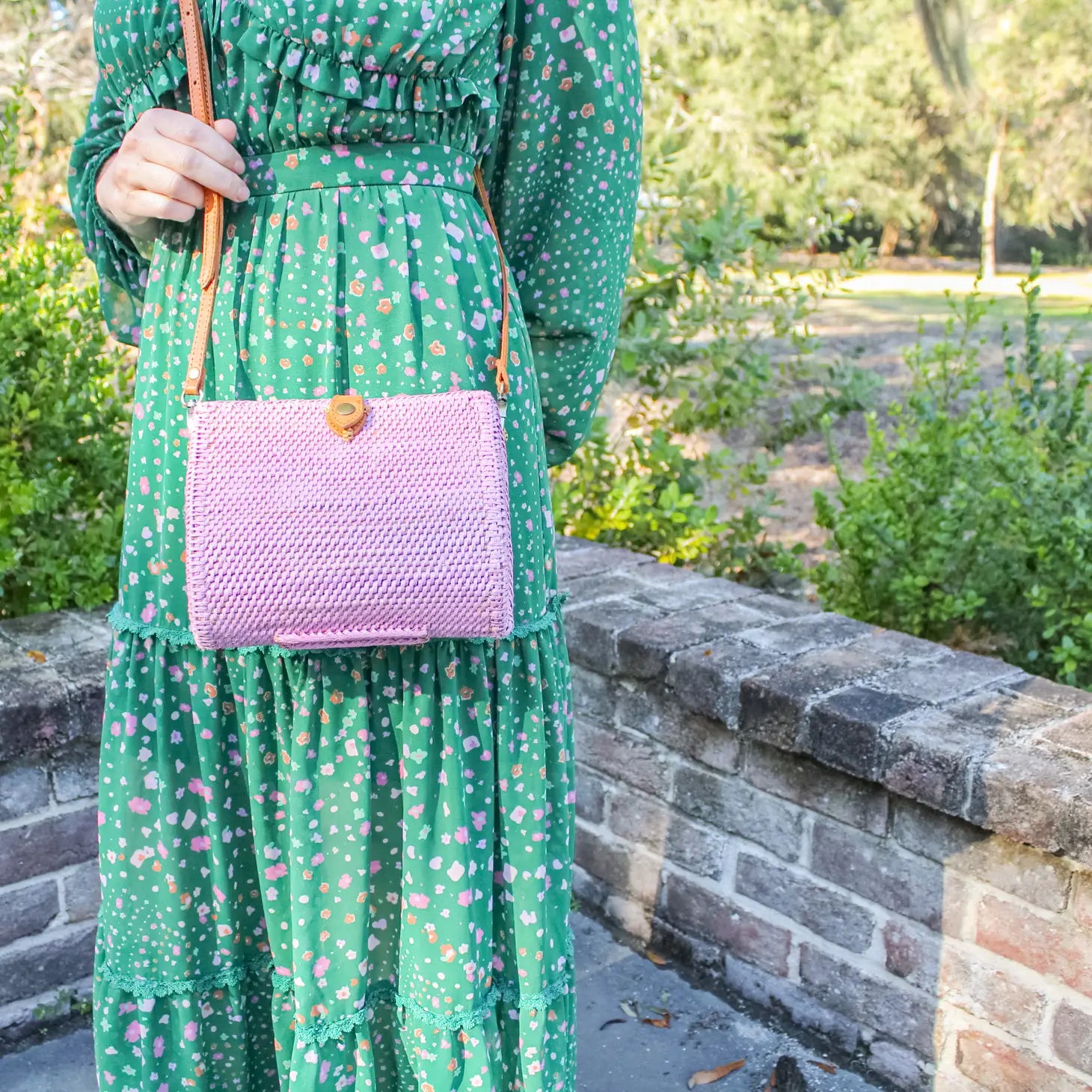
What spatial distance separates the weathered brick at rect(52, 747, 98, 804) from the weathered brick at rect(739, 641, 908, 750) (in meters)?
1.25

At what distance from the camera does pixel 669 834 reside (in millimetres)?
2412

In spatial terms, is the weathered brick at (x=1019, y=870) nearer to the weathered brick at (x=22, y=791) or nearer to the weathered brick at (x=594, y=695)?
the weathered brick at (x=594, y=695)

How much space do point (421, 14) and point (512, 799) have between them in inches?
35.4

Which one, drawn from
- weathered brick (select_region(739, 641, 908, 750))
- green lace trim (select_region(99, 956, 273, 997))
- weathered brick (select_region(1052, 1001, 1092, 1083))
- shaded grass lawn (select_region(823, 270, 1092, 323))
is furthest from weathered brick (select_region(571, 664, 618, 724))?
shaded grass lawn (select_region(823, 270, 1092, 323))

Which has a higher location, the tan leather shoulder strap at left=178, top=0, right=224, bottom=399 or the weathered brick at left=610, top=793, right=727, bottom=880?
the tan leather shoulder strap at left=178, top=0, right=224, bottom=399

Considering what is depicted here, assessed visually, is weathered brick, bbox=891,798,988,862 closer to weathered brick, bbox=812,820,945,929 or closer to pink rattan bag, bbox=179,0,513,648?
weathered brick, bbox=812,820,945,929

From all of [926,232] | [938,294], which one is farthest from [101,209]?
[926,232]

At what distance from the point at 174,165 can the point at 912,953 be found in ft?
5.65

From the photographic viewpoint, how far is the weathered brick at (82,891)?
7.21 feet

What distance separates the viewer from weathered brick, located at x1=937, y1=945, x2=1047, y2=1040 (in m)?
1.85

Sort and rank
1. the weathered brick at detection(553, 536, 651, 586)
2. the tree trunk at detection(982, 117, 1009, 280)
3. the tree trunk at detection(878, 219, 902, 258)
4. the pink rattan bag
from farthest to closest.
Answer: the tree trunk at detection(878, 219, 902, 258), the tree trunk at detection(982, 117, 1009, 280), the weathered brick at detection(553, 536, 651, 586), the pink rattan bag

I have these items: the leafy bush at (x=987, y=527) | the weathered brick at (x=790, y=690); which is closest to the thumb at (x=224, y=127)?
the weathered brick at (x=790, y=690)

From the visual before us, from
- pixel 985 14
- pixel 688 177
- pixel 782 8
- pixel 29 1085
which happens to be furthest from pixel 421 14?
pixel 985 14

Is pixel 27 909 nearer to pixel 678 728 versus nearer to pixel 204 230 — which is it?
pixel 678 728
